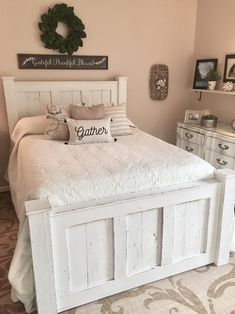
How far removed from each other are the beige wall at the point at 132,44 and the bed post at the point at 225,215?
1997 mm

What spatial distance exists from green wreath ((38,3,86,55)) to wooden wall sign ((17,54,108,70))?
4.0 inches

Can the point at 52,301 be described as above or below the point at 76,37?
below

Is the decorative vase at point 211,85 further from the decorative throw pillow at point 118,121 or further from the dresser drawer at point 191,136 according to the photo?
the decorative throw pillow at point 118,121

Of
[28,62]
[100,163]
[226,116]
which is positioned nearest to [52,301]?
[100,163]

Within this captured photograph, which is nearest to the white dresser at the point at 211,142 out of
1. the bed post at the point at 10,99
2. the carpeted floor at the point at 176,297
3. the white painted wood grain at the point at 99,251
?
the carpeted floor at the point at 176,297

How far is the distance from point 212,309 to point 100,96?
243cm

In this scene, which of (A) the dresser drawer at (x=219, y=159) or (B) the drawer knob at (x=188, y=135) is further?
(B) the drawer knob at (x=188, y=135)

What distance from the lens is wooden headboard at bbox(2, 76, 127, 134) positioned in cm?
291

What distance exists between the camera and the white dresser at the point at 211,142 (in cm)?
277

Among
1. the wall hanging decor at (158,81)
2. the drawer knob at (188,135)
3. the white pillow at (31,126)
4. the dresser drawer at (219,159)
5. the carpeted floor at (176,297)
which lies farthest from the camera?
the wall hanging decor at (158,81)

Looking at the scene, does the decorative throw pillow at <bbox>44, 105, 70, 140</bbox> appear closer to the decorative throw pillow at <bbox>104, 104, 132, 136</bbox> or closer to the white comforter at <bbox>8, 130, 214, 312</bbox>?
the white comforter at <bbox>8, 130, 214, 312</bbox>

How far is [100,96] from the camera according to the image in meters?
3.28

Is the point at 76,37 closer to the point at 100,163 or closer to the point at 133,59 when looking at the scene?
the point at 133,59

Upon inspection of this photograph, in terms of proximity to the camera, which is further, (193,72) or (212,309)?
(193,72)
